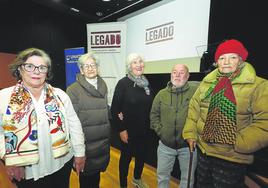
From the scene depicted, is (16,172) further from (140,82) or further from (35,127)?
(140,82)

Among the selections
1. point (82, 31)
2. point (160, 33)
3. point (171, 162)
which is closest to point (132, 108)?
point (171, 162)

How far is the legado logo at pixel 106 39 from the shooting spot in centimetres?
338

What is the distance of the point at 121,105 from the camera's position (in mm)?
2141

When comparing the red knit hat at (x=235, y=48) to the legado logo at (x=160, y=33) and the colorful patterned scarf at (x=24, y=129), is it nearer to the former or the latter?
the colorful patterned scarf at (x=24, y=129)

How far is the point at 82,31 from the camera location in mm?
4762

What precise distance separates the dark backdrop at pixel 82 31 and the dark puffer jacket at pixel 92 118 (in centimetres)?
119

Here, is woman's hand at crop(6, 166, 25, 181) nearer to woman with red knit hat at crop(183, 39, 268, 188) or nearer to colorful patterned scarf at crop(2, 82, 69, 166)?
colorful patterned scarf at crop(2, 82, 69, 166)

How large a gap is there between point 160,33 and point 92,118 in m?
1.91

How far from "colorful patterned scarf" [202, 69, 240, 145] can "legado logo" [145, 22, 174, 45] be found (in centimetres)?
156

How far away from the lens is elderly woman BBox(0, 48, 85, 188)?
112 cm

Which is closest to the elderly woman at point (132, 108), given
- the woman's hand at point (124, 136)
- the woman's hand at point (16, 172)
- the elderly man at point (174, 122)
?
the woman's hand at point (124, 136)

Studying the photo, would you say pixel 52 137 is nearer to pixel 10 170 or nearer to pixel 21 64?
pixel 10 170

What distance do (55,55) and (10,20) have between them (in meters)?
1.09

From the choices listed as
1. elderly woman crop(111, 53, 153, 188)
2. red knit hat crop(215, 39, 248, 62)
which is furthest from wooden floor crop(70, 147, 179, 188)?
red knit hat crop(215, 39, 248, 62)
